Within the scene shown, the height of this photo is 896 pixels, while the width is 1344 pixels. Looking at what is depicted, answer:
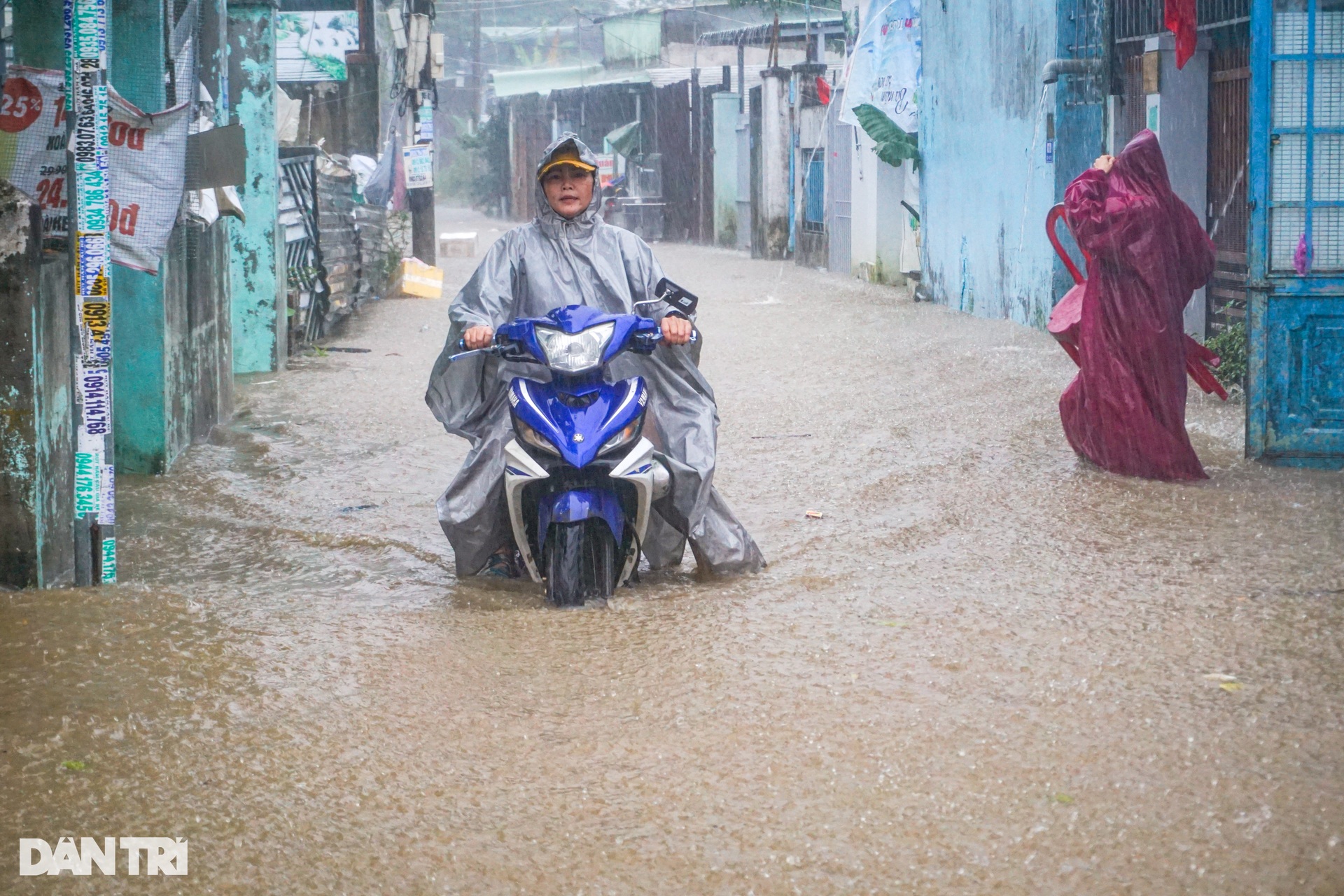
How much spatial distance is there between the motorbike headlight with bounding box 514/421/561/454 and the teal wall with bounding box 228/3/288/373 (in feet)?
22.6

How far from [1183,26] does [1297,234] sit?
3038mm

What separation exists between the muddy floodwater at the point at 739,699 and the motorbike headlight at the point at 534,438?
0.56 m

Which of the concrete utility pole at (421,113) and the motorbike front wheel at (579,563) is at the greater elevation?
the concrete utility pole at (421,113)

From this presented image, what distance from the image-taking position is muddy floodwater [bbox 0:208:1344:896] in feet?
10.4

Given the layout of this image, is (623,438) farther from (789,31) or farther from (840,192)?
(789,31)

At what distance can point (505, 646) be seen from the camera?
15.4ft

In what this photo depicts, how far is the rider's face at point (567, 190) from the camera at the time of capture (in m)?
5.36

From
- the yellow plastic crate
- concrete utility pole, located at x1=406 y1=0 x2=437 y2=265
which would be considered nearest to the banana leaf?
the yellow plastic crate

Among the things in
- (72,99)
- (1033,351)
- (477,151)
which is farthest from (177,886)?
(477,151)

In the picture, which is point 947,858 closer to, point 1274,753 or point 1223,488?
point 1274,753

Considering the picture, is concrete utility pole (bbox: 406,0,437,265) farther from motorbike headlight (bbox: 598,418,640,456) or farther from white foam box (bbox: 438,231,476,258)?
motorbike headlight (bbox: 598,418,640,456)

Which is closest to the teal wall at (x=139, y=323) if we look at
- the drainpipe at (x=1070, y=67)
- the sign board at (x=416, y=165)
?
the drainpipe at (x=1070, y=67)

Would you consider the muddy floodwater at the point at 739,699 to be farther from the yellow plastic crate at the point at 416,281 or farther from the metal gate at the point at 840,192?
the metal gate at the point at 840,192

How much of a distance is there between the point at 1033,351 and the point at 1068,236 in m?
1.48
